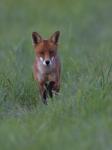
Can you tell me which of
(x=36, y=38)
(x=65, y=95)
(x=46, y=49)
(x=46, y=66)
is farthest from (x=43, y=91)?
(x=65, y=95)

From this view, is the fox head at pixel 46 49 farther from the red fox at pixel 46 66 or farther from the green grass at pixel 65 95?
the green grass at pixel 65 95

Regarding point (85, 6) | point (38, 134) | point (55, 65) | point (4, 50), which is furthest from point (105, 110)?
point (85, 6)

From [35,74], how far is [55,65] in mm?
364

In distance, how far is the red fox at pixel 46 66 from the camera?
996cm

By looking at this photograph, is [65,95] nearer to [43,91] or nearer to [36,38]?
[43,91]

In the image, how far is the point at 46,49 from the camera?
392 inches

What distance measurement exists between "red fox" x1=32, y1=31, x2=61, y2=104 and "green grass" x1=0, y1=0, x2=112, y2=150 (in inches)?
5.8

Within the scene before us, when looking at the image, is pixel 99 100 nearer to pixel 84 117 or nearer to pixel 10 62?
pixel 84 117

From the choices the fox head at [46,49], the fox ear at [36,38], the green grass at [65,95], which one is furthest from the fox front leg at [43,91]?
the fox ear at [36,38]

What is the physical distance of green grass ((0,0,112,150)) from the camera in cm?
779

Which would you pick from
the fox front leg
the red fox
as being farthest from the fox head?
the fox front leg

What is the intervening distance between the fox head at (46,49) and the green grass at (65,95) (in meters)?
0.37

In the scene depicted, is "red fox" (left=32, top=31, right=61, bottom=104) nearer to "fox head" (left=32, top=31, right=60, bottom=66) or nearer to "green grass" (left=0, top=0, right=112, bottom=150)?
"fox head" (left=32, top=31, right=60, bottom=66)

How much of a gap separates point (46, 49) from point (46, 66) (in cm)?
22
